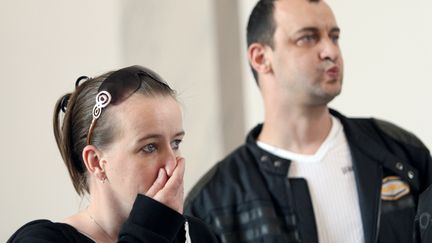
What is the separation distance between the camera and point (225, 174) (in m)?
2.58

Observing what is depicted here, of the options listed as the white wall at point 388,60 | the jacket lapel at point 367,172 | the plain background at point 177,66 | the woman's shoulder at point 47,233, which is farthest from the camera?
the white wall at point 388,60

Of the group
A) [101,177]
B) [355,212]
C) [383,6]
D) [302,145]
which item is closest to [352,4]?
[383,6]

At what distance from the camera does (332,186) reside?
248cm

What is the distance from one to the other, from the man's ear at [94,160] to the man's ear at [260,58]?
46.5 inches

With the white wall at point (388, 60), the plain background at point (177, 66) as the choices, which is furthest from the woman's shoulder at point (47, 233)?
the white wall at point (388, 60)

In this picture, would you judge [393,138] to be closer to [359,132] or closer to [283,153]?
[359,132]

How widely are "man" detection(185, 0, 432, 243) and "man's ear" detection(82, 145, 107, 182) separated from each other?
2.80ft

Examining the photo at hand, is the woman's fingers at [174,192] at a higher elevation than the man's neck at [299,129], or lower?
higher

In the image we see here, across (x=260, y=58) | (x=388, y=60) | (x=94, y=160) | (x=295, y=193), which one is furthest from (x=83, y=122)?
(x=388, y=60)

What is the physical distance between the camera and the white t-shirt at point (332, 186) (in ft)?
7.91

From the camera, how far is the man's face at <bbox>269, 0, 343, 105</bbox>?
2590 mm

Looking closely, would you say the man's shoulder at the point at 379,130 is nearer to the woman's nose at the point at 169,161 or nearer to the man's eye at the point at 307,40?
the man's eye at the point at 307,40

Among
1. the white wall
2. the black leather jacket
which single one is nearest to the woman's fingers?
the black leather jacket

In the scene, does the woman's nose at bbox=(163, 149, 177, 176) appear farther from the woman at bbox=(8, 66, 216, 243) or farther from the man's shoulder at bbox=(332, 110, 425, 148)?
the man's shoulder at bbox=(332, 110, 425, 148)
